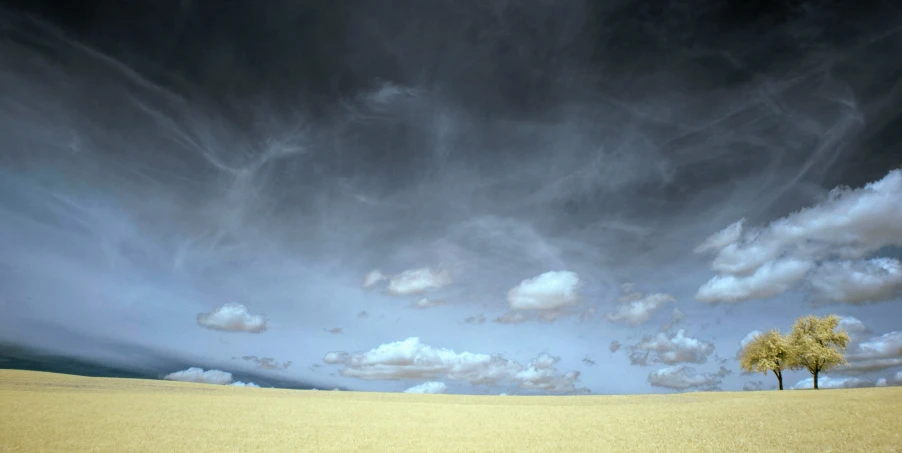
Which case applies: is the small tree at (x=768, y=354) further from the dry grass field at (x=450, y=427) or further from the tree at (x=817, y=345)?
the dry grass field at (x=450, y=427)

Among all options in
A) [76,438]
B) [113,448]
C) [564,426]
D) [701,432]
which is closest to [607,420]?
[564,426]

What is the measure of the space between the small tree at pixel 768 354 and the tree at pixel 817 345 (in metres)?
1.12

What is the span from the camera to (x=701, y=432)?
2928 cm

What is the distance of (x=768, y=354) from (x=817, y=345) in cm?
605

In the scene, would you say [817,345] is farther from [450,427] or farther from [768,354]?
[450,427]

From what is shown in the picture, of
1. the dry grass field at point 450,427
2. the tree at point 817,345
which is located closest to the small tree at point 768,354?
the tree at point 817,345

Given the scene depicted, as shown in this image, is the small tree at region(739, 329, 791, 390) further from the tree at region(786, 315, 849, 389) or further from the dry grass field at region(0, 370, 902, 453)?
the dry grass field at region(0, 370, 902, 453)

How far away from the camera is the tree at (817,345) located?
6209 cm

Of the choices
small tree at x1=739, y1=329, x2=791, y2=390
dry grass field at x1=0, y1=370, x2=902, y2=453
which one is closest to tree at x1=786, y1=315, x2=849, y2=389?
small tree at x1=739, y1=329, x2=791, y2=390

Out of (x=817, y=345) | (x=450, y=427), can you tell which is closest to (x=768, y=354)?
(x=817, y=345)

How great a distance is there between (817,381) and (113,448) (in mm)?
77015

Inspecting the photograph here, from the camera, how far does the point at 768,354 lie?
219 feet

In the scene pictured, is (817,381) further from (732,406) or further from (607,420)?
(607,420)

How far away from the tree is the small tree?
1119 millimetres
